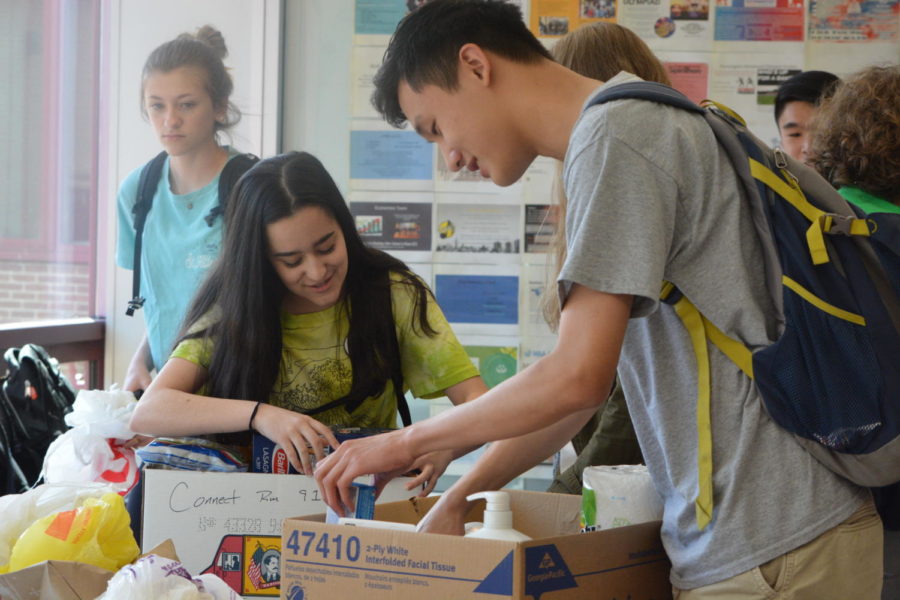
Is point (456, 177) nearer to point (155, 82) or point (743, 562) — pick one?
point (155, 82)

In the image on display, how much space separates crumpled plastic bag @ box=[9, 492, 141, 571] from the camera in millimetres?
Answer: 1297

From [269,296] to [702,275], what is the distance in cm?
110

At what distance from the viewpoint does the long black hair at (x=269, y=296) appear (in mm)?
1841

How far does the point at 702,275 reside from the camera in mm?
967

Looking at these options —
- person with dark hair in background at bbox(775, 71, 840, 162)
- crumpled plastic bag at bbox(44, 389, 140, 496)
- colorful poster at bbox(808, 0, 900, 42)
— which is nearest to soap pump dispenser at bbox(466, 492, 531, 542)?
crumpled plastic bag at bbox(44, 389, 140, 496)

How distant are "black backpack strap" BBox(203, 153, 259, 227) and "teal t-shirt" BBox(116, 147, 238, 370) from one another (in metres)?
0.02

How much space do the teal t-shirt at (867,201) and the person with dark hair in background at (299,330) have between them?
0.77 meters

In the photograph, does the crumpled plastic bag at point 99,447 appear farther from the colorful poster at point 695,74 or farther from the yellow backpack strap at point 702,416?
the colorful poster at point 695,74

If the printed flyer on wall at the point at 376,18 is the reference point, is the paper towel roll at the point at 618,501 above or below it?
below

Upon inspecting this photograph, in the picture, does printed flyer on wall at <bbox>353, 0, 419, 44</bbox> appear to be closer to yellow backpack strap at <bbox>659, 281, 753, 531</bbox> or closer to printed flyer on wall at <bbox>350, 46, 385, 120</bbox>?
printed flyer on wall at <bbox>350, 46, 385, 120</bbox>

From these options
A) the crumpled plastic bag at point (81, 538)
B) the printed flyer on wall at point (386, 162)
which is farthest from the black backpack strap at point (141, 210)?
the crumpled plastic bag at point (81, 538)

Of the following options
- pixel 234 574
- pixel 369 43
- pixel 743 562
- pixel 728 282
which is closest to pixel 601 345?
pixel 728 282

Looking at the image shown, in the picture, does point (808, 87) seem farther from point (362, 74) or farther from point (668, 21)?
point (362, 74)

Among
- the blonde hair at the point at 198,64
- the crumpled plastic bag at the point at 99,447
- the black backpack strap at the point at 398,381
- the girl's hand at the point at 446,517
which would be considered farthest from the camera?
the blonde hair at the point at 198,64
